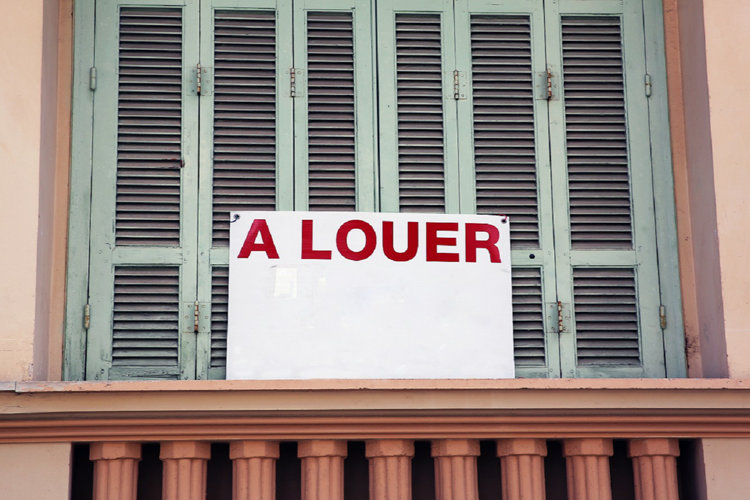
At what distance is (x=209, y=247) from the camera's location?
21.1ft

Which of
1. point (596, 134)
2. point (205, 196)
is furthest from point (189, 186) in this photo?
point (596, 134)

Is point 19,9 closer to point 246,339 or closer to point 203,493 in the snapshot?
point 246,339

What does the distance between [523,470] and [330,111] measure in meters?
2.30

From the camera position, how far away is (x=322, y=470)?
5.96m

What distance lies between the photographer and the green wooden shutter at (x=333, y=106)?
6.56m

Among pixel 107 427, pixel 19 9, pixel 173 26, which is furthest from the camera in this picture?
pixel 173 26

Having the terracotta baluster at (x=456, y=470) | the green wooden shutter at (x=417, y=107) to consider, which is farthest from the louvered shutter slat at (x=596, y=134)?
the terracotta baluster at (x=456, y=470)

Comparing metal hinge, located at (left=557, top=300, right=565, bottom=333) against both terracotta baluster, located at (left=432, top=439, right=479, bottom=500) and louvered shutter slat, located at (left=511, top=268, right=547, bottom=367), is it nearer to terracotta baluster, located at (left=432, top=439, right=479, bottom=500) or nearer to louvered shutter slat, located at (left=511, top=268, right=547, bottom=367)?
louvered shutter slat, located at (left=511, top=268, right=547, bottom=367)

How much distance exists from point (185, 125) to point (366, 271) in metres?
1.34

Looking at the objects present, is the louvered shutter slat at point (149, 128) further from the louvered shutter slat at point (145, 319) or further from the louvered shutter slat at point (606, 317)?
the louvered shutter slat at point (606, 317)

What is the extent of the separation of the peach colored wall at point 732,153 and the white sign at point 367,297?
3.90ft

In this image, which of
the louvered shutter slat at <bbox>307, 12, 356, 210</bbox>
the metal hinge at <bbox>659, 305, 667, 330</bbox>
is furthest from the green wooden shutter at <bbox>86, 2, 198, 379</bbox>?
the metal hinge at <bbox>659, 305, 667, 330</bbox>

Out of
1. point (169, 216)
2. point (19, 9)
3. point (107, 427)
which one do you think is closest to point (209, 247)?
point (169, 216)

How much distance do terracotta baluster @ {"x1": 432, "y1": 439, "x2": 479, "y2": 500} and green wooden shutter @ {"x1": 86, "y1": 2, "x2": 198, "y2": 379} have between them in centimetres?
146
